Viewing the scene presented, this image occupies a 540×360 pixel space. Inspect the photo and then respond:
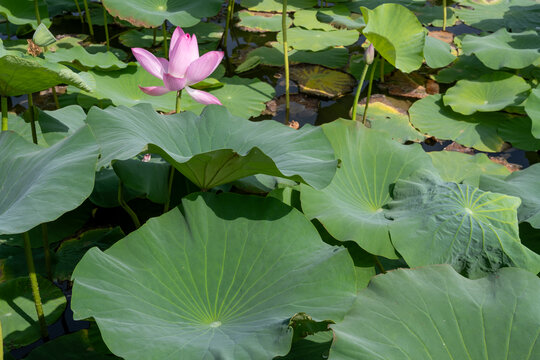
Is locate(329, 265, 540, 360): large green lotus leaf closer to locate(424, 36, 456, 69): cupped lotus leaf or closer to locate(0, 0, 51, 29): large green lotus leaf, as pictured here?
locate(424, 36, 456, 69): cupped lotus leaf

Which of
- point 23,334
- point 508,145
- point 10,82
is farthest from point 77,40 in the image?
point 508,145

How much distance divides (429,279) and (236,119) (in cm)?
84

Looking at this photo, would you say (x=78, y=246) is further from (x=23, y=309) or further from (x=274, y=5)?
(x=274, y=5)

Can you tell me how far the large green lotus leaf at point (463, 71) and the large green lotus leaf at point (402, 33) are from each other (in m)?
0.73

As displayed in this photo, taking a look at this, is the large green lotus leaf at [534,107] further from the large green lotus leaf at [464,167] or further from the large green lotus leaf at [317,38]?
the large green lotus leaf at [317,38]

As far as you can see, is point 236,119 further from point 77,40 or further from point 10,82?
point 77,40

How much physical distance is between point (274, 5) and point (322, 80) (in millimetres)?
1193

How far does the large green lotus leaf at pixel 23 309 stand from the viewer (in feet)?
4.75

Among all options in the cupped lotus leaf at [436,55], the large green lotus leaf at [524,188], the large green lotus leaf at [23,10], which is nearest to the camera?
the large green lotus leaf at [524,188]

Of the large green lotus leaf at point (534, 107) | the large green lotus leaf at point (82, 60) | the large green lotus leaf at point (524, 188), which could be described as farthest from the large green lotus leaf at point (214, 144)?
the large green lotus leaf at point (534, 107)

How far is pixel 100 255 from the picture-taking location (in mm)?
1226

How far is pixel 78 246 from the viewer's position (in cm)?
182

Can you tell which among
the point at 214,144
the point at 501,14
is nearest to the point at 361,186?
the point at 214,144

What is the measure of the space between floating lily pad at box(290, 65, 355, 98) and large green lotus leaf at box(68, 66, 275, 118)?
10.2 inches
